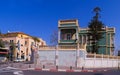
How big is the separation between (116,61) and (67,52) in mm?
14692

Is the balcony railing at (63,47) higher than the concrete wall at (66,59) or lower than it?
higher

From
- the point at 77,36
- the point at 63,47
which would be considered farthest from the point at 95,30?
the point at 63,47

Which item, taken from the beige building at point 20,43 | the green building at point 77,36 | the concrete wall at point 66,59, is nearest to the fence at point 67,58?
the concrete wall at point 66,59

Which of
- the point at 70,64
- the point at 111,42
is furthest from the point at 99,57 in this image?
the point at 111,42

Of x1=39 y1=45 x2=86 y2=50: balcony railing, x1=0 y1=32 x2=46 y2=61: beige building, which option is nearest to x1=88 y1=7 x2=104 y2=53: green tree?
x1=39 y1=45 x2=86 y2=50: balcony railing

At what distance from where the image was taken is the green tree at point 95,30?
5459 cm

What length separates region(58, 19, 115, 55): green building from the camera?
2055 inches

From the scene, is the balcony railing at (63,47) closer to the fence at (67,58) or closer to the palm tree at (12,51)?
the fence at (67,58)

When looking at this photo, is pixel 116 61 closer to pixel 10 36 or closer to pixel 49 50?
pixel 49 50

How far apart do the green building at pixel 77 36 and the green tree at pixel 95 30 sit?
7.64 ft

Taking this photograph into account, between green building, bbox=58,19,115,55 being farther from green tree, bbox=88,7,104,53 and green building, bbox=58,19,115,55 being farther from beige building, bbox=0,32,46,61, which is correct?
beige building, bbox=0,32,46,61

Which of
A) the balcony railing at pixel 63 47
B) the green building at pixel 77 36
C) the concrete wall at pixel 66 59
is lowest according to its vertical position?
the concrete wall at pixel 66 59

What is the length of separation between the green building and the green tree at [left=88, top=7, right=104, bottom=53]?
233cm

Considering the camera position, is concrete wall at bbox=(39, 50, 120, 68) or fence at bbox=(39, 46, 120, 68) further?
concrete wall at bbox=(39, 50, 120, 68)
